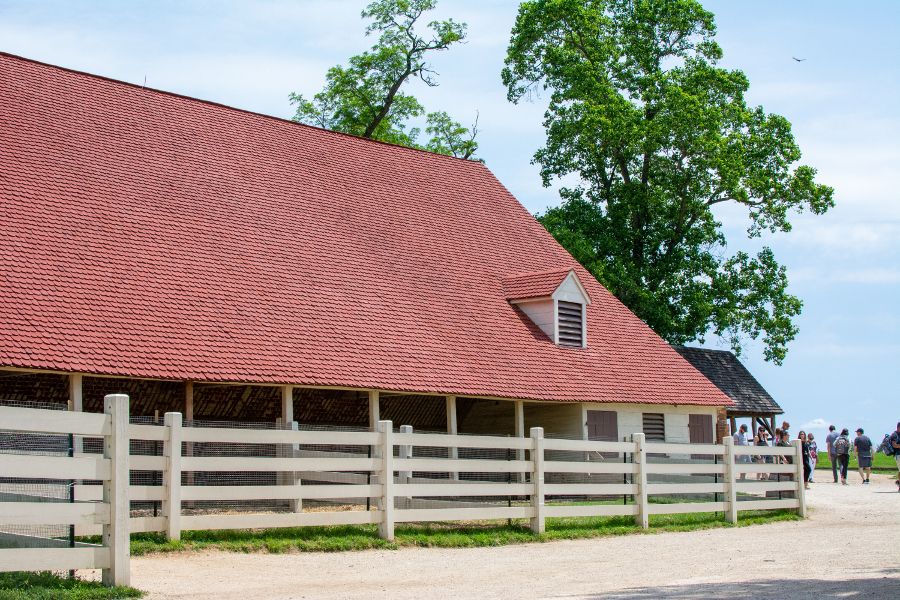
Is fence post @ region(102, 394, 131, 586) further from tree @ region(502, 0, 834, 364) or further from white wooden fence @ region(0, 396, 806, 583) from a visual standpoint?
tree @ region(502, 0, 834, 364)

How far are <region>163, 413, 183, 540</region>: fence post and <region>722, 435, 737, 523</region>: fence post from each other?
10.3 metres

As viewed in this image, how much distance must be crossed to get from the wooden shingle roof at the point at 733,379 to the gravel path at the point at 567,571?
907 inches

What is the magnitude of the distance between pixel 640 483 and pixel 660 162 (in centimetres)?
2292

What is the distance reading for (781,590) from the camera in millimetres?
10602

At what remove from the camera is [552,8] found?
40.9 metres

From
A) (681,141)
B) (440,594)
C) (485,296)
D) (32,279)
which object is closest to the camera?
(440,594)

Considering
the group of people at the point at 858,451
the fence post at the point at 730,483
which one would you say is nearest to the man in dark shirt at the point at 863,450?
the group of people at the point at 858,451

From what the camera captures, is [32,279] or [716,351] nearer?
[32,279]

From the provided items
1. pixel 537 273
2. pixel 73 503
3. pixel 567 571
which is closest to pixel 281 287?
pixel 537 273

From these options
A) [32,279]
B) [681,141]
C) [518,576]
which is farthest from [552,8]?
[518,576]

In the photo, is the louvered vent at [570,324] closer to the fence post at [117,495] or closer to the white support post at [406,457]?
the white support post at [406,457]

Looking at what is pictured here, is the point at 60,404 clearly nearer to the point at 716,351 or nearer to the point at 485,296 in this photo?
the point at 485,296

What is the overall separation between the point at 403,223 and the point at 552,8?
1833 cm

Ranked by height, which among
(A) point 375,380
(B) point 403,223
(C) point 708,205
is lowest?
(A) point 375,380
